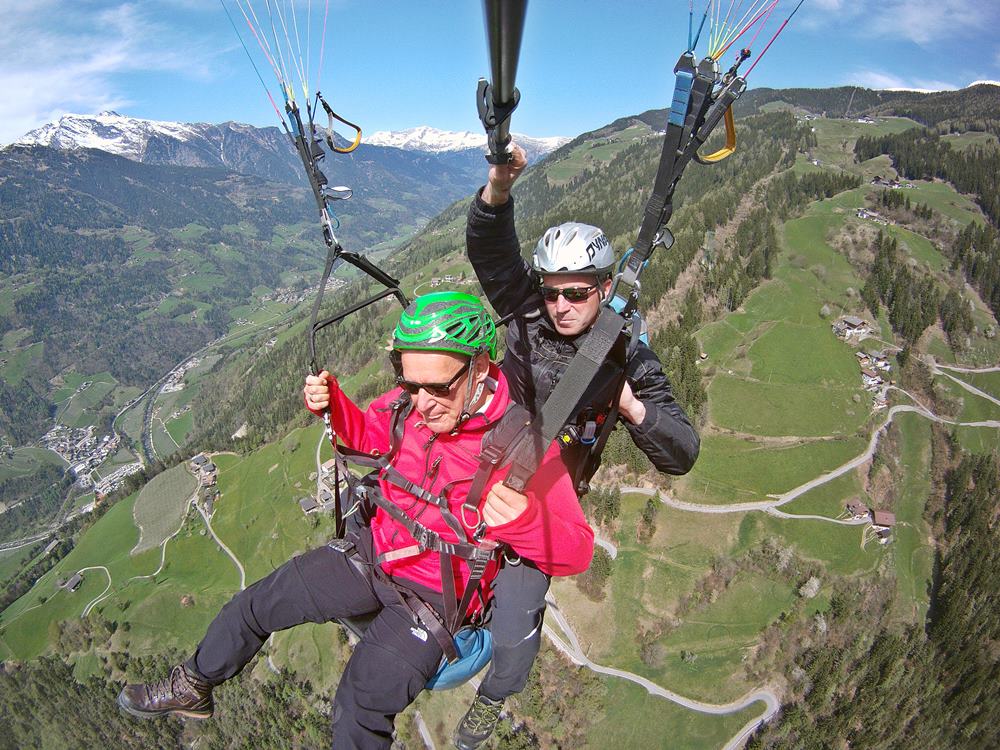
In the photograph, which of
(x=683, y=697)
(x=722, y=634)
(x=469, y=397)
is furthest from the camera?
(x=722, y=634)

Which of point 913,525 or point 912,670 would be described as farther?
point 913,525

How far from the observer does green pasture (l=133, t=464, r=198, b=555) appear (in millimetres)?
81938

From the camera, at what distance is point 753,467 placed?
5666 cm

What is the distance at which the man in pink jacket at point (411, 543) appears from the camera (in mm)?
4754

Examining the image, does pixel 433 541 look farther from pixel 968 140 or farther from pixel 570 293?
pixel 968 140

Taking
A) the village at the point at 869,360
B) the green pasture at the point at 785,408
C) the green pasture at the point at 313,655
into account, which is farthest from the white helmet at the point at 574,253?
the village at the point at 869,360

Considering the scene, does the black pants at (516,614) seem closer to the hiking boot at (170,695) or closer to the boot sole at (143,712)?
the hiking boot at (170,695)

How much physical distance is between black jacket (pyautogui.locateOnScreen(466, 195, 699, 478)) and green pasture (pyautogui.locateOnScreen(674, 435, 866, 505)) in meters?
52.6

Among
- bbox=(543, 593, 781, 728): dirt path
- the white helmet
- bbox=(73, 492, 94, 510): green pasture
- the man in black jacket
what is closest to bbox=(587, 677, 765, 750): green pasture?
bbox=(543, 593, 781, 728): dirt path

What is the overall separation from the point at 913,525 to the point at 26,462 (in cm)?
24362

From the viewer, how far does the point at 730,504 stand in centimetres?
5316

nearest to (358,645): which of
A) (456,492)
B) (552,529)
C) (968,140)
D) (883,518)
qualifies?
(456,492)

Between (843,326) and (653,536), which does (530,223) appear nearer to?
(843,326)

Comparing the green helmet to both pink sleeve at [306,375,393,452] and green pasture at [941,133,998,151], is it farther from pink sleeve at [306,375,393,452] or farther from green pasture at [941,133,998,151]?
green pasture at [941,133,998,151]
